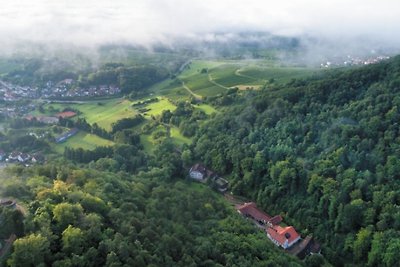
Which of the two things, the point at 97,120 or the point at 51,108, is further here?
the point at 51,108

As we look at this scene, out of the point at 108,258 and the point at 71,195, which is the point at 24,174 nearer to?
the point at 71,195

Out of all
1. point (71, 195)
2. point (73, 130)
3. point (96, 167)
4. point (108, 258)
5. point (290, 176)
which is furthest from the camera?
point (73, 130)

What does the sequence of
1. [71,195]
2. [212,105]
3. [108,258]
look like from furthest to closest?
[212,105]
[71,195]
[108,258]

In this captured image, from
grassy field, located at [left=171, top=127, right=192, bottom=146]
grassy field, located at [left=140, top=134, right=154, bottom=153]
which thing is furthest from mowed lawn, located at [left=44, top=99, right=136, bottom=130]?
grassy field, located at [left=171, top=127, right=192, bottom=146]

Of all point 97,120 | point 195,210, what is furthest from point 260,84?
point 195,210

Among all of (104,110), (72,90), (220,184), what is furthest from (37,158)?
(72,90)

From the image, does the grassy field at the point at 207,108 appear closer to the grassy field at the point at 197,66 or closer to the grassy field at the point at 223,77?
the grassy field at the point at 223,77

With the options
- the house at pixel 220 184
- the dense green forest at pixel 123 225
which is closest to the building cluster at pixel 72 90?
the house at pixel 220 184
